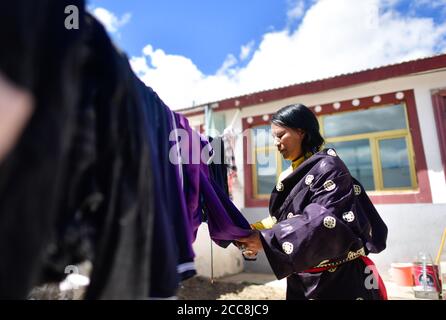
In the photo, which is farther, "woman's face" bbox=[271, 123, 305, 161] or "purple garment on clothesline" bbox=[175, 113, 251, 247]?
"woman's face" bbox=[271, 123, 305, 161]

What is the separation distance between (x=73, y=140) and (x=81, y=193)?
0.15 meters

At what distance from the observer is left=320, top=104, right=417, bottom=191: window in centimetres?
566

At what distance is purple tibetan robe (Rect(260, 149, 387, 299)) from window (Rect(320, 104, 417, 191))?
167 inches

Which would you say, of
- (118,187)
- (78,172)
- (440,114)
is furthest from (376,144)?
(78,172)

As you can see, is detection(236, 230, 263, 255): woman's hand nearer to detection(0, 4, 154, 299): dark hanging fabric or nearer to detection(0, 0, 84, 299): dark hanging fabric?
detection(0, 4, 154, 299): dark hanging fabric

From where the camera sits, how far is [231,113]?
7.29m

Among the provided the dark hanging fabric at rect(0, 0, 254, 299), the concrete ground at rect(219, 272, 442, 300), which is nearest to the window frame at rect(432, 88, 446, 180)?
the concrete ground at rect(219, 272, 442, 300)

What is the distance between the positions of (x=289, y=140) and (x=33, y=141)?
1.80 metres

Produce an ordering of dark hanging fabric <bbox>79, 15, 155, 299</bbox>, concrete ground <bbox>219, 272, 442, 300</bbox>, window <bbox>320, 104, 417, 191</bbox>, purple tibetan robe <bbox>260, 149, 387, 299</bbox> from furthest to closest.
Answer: window <bbox>320, 104, 417, 191</bbox>, concrete ground <bbox>219, 272, 442, 300</bbox>, purple tibetan robe <bbox>260, 149, 387, 299</bbox>, dark hanging fabric <bbox>79, 15, 155, 299</bbox>

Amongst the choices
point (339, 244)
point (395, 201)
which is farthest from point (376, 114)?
point (339, 244)

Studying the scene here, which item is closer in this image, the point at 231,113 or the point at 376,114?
the point at 376,114

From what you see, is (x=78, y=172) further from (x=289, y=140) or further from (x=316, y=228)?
(x=289, y=140)

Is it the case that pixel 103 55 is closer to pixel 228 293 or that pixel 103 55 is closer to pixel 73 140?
pixel 73 140

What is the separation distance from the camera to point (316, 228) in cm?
163
